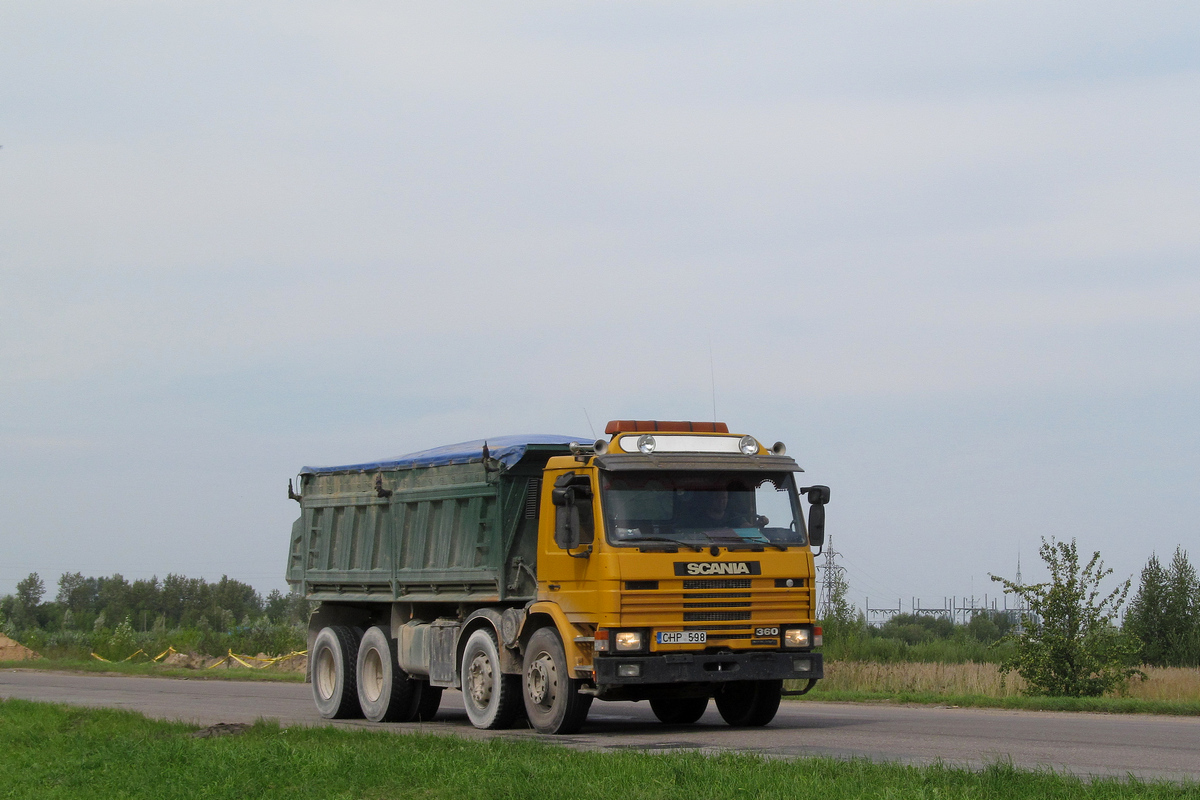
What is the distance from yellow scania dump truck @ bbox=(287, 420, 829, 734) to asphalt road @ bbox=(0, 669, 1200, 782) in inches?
22.6

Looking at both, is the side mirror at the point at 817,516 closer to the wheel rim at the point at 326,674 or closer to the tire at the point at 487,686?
the tire at the point at 487,686

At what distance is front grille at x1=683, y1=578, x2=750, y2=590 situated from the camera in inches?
555

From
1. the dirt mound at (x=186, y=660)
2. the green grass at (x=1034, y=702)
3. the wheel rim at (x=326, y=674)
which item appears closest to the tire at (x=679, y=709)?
the wheel rim at (x=326, y=674)

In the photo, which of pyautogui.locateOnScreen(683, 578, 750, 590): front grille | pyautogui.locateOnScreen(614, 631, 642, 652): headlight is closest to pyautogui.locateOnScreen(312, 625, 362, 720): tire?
pyautogui.locateOnScreen(614, 631, 642, 652): headlight

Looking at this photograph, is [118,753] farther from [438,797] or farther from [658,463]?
[658,463]

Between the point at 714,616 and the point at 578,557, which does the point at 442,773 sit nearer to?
the point at 578,557

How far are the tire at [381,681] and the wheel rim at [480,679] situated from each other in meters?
2.16

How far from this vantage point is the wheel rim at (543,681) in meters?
14.7

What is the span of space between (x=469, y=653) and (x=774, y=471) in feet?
14.2

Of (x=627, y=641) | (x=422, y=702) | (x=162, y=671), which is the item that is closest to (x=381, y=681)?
(x=422, y=702)

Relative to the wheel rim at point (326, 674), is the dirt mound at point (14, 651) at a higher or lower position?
higher

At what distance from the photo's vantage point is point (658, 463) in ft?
47.1

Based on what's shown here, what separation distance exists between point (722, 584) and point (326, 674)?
7.80m

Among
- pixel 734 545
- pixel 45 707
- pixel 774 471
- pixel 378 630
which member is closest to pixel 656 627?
pixel 734 545
